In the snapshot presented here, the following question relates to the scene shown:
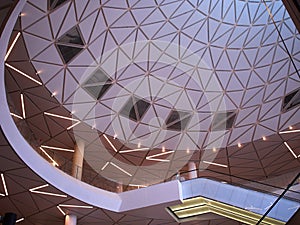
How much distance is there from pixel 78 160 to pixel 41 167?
23.7 ft

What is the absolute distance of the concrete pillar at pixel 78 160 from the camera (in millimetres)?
24438

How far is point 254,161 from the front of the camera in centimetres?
3127

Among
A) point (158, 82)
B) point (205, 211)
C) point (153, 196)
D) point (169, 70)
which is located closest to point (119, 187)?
point (153, 196)

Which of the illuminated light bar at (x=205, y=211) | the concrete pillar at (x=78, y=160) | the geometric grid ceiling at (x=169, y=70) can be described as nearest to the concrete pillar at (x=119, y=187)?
the geometric grid ceiling at (x=169, y=70)

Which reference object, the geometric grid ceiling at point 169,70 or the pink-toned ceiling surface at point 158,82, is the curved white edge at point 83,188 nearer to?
the pink-toned ceiling surface at point 158,82

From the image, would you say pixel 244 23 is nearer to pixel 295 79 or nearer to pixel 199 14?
pixel 199 14

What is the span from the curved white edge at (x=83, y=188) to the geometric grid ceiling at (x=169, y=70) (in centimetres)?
587

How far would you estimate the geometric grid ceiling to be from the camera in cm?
2330

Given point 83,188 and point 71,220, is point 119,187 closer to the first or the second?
point 71,220

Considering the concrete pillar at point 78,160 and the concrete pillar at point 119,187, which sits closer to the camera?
the concrete pillar at point 78,160

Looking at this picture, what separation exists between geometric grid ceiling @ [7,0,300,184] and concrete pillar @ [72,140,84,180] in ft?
2.41

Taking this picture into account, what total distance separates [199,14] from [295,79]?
8.44 m

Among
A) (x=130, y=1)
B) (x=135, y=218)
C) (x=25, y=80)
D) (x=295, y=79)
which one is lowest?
(x=135, y=218)

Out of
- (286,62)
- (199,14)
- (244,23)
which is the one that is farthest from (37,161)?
(286,62)
